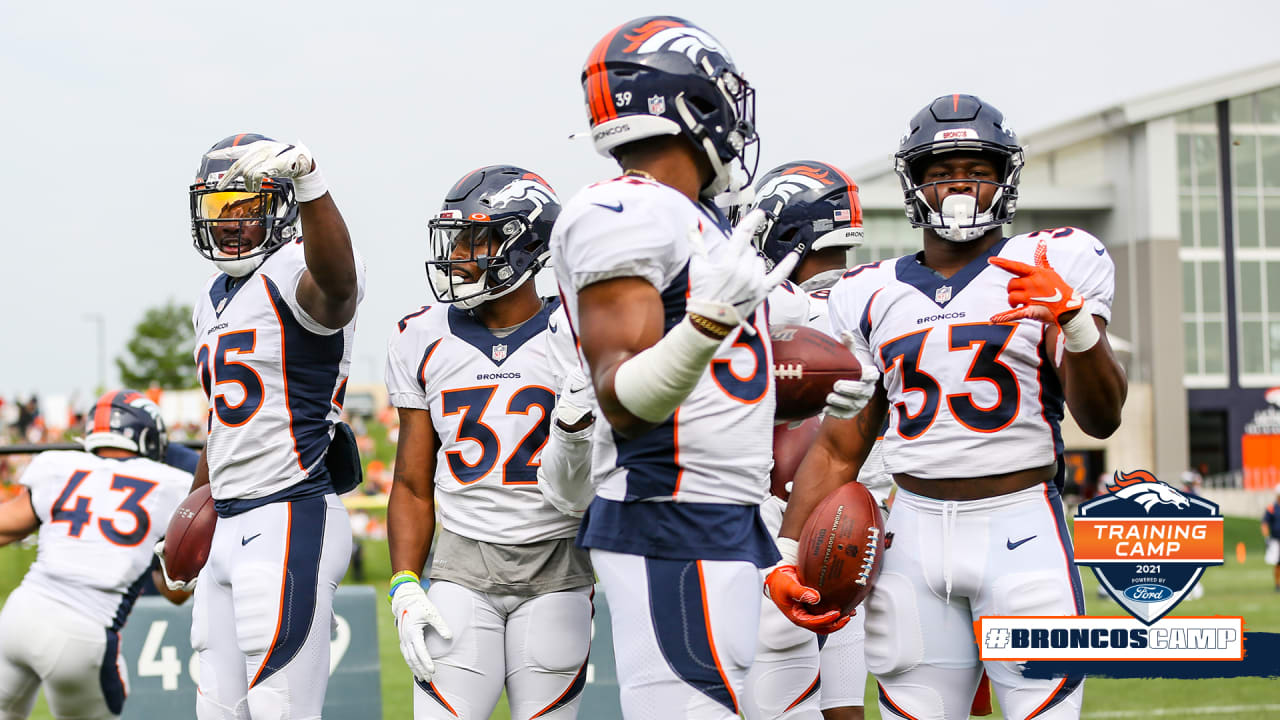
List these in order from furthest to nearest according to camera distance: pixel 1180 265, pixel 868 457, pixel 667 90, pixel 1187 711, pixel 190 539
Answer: pixel 1180 265, pixel 1187 711, pixel 868 457, pixel 190 539, pixel 667 90

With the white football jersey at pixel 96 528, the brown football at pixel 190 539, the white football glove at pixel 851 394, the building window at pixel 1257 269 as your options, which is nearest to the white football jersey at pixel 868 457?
the white football glove at pixel 851 394

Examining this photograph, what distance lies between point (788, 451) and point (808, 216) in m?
1.08

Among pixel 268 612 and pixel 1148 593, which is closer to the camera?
pixel 1148 593

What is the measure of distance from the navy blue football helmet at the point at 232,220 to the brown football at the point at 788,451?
2.00m

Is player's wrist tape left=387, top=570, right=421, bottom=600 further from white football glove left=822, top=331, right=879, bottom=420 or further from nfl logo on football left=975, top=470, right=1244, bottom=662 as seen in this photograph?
nfl logo on football left=975, top=470, right=1244, bottom=662

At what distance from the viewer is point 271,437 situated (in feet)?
13.9

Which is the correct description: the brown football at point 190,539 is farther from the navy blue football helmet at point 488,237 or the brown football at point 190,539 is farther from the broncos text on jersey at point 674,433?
the broncos text on jersey at point 674,433

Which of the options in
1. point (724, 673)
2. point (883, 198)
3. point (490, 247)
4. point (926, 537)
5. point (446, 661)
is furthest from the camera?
point (883, 198)

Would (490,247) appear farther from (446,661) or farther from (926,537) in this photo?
(926,537)

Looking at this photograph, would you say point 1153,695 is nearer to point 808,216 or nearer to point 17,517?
point 808,216

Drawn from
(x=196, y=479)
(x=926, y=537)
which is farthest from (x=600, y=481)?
(x=196, y=479)

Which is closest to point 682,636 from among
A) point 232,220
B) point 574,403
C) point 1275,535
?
point 574,403

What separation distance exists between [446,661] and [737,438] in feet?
5.49

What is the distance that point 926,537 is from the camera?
360 centimetres
